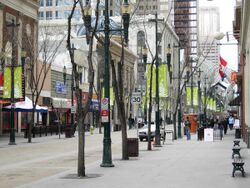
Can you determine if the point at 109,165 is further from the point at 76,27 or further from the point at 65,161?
the point at 76,27

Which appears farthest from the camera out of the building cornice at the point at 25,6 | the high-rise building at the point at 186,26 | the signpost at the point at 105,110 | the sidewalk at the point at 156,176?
the building cornice at the point at 25,6

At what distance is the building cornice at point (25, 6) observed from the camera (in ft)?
168

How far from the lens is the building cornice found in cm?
5111

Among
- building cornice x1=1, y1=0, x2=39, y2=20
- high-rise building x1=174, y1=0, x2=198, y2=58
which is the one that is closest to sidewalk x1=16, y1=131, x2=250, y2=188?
high-rise building x1=174, y1=0, x2=198, y2=58

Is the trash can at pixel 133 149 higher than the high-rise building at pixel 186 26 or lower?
lower

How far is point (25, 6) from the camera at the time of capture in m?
54.6

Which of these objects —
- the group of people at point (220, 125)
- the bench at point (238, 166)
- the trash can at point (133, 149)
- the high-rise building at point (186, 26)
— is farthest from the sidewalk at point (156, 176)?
the high-rise building at point (186, 26)

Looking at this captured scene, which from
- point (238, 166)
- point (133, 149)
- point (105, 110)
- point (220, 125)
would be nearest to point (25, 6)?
point (220, 125)

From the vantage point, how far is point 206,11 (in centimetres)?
10975

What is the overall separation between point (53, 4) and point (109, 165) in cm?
10670

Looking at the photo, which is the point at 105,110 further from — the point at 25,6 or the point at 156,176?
the point at 25,6

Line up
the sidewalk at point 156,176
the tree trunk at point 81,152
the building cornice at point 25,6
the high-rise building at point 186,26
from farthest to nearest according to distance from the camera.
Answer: the building cornice at point 25,6 < the high-rise building at point 186,26 < the tree trunk at point 81,152 < the sidewalk at point 156,176

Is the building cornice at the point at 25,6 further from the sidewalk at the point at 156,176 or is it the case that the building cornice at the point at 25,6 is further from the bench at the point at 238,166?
the bench at the point at 238,166

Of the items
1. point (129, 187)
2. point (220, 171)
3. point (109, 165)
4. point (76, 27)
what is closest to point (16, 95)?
point (109, 165)
